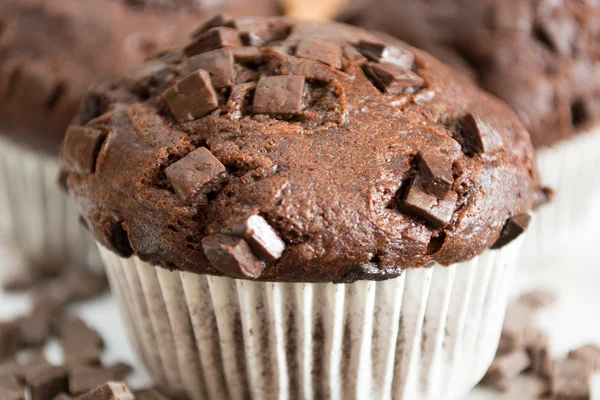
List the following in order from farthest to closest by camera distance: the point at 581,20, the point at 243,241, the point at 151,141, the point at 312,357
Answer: the point at 581,20 → the point at 312,357 → the point at 151,141 → the point at 243,241

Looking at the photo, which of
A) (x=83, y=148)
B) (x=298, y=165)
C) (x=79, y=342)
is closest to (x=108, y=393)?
(x=79, y=342)

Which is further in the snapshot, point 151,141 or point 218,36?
point 218,36

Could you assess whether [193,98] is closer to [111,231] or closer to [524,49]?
[111,231]

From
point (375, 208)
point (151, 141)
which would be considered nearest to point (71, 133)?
point (151, 141)

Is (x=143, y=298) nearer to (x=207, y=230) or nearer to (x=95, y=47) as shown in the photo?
(x=207, y=230)

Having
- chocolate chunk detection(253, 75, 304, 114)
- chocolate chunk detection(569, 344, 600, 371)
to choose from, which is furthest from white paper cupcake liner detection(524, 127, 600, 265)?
chocolate chunk detection(253, 75, 304, 114)

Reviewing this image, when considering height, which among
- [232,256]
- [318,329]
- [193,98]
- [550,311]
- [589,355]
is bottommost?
[550,311]

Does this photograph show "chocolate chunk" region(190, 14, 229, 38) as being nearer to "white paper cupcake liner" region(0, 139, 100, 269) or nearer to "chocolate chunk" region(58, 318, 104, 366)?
"white paper cupcake liner" region(0, 139, 100, 269)

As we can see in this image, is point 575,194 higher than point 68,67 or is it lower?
lower
